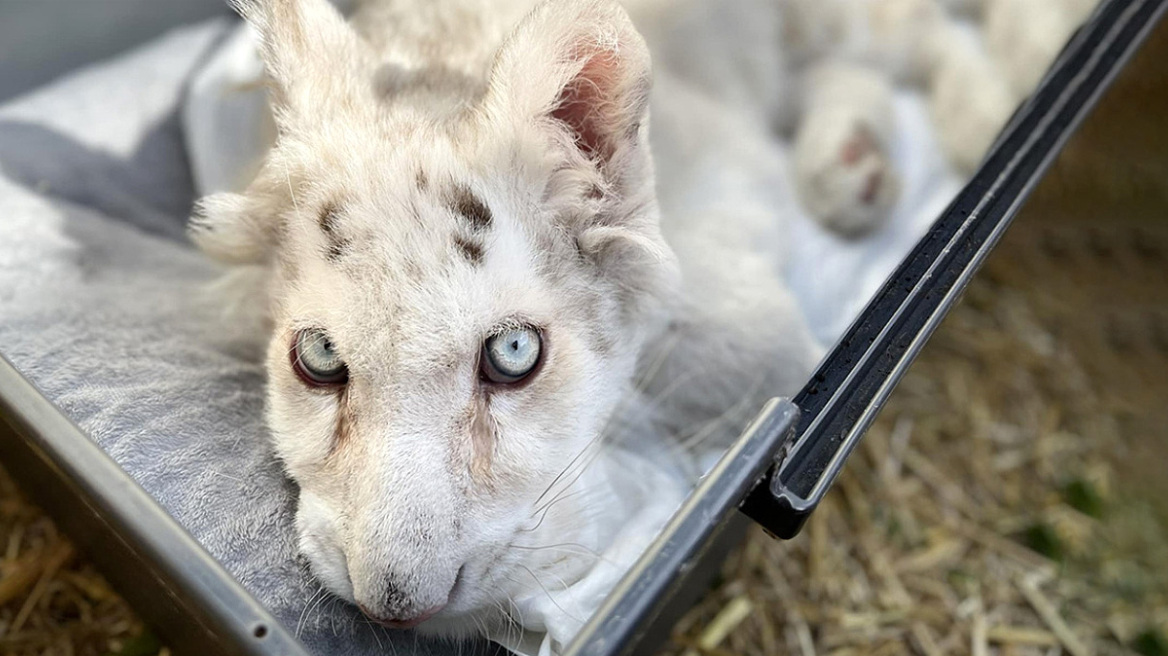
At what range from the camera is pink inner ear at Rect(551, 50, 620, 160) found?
3.46 ft

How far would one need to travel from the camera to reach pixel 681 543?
34.5 inches

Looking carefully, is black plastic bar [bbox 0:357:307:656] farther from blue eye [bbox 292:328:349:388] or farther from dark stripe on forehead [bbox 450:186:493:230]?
dark stripe on forehead [bbox 450:186:493:230]

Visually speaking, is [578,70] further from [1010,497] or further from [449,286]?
[1010,497]

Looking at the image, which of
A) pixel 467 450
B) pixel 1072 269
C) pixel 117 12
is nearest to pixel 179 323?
pixel 467 450

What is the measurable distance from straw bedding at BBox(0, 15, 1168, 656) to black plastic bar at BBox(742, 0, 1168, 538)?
778mm

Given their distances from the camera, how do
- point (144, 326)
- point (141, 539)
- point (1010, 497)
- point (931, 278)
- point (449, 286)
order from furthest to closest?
1. point (1010, 497)
2. point (144, 326)
3. point (931, 278)
4. point (449, 286)
5. point (141, 539)

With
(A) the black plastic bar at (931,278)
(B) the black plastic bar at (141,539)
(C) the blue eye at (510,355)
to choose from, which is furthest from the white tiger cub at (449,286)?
(A) the black plastic bar at (931,278)

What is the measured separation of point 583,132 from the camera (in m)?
1.13

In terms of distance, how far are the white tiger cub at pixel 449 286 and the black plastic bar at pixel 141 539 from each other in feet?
0.52

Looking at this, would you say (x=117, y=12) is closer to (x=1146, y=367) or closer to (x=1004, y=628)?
(x=1004, y=628)

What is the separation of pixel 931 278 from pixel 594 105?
0.48m

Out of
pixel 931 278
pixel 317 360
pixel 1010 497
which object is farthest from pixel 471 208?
pixel 1010 497

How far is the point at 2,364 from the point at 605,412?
707mm

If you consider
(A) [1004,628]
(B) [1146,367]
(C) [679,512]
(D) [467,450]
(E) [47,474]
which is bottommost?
(E) [47,474]
